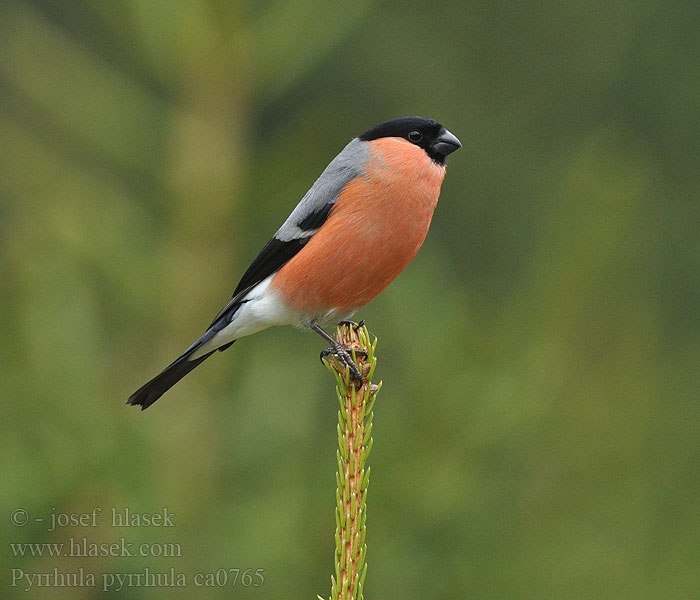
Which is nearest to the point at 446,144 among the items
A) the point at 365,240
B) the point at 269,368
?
the point at 365,240

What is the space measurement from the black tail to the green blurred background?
0.04m

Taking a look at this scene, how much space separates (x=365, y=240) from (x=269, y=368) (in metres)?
0.54

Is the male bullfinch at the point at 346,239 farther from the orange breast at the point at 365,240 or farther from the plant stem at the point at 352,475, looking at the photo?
the plant stem at the point at 352,475

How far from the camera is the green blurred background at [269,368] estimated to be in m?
2.61

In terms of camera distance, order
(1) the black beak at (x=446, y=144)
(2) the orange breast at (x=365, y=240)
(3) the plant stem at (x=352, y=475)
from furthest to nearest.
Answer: (1) the black beak at (x=446, y=144), (2) the orange breast at (x=365, y=240), (3) the plant stem at (x=352, y=475)

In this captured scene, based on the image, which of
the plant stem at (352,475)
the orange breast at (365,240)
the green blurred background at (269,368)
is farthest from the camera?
the orange breast at (365,240)

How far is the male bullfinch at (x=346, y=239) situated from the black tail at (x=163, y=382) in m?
0.12

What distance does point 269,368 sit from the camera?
2.89 metres

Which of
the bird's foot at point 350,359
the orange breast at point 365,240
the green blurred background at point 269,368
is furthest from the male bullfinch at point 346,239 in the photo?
the bird's foot at point 350,359

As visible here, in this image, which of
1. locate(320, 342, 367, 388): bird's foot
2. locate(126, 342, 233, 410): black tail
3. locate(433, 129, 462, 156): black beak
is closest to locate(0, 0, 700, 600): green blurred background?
locate(126, 342, 233, 410): black tail

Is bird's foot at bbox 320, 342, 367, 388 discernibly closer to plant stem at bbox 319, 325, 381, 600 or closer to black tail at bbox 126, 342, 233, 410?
plant stem at bbox 319, 325, 381, 600

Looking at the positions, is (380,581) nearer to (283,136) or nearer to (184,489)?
(184,489)

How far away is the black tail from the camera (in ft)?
9.11

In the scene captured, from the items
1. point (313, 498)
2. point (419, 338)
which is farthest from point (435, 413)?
point (313, 498)
